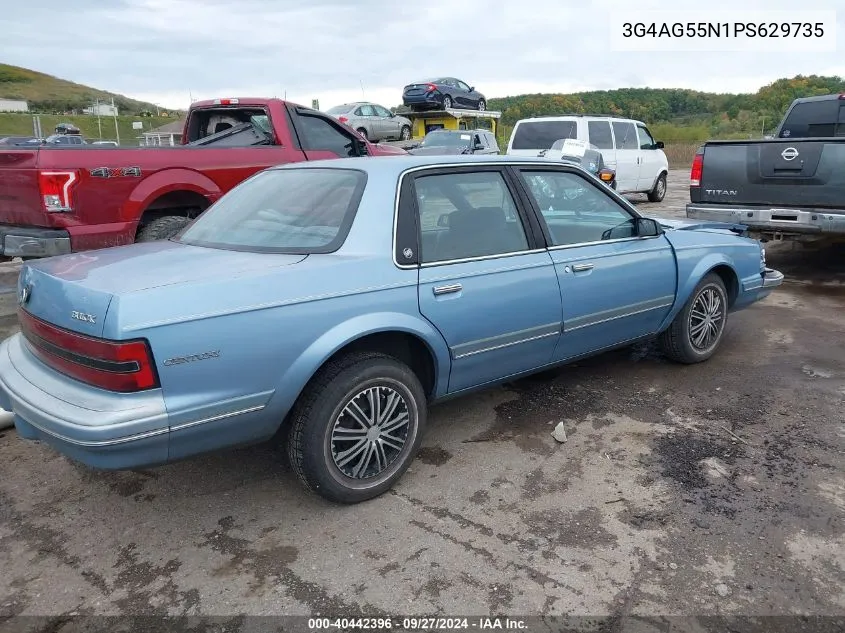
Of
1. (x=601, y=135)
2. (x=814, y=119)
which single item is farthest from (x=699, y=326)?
(x=601, y=135)

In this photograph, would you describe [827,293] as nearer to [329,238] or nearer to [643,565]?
[643,565]

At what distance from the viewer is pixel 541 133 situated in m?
12.8

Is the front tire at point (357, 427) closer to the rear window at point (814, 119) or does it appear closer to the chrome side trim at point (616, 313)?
the chrome side trim at point (616, 313)

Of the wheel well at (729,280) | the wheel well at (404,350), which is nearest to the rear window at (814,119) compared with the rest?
the wheel well at (729,280)

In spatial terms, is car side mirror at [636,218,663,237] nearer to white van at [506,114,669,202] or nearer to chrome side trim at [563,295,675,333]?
chrome side trim at [563,295,675,333]

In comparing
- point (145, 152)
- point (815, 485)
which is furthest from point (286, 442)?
point (145, 152)

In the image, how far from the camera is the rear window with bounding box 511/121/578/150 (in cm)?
1261

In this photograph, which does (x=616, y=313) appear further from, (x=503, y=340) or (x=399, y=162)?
(x=399, y=162)

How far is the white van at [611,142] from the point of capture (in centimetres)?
1266

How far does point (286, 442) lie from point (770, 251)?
9079 mm

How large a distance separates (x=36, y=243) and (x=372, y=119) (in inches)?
697

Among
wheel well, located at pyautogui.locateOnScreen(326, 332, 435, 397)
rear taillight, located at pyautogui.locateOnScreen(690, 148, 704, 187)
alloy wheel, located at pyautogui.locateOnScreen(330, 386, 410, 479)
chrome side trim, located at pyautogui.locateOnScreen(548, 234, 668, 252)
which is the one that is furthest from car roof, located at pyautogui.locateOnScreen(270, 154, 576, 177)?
rear taillight, located at pyautogui.locateOnScreen(690, 148, 704, 187)

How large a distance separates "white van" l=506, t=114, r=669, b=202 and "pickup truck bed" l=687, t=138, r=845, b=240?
4487 millimetres

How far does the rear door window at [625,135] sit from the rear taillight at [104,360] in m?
12.6
